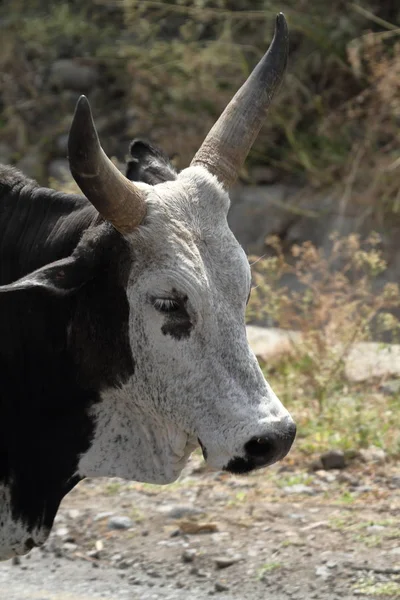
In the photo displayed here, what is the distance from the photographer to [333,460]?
5.45 metres

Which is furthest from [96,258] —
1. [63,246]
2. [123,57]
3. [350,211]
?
[123,57]

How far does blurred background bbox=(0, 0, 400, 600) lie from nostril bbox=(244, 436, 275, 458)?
1016mm

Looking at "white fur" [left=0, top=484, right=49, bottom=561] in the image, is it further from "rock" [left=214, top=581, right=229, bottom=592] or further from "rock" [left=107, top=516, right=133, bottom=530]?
"rock" [left=107, top=516, right=133, bottom=530]

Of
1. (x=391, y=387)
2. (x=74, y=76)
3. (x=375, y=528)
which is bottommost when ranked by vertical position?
(x=74, y=76)

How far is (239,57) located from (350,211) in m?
1.62

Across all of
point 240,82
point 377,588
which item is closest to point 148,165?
point 377,588

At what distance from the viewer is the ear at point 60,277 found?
3181mm

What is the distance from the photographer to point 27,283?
3160 mm

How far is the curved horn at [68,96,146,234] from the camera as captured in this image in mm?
2949

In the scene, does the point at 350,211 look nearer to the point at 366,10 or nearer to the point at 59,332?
the point at 366,10

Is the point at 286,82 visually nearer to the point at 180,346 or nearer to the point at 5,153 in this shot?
the point at 5,153

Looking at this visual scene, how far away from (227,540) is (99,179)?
202 cm

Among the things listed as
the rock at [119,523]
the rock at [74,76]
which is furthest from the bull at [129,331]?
the rock at [74,76]

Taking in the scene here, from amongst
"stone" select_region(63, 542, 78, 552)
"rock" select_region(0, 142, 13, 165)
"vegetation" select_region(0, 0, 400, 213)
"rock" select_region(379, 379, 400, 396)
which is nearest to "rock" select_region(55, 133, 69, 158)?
"vegetation" select_region(0, 0, 400, 213)
